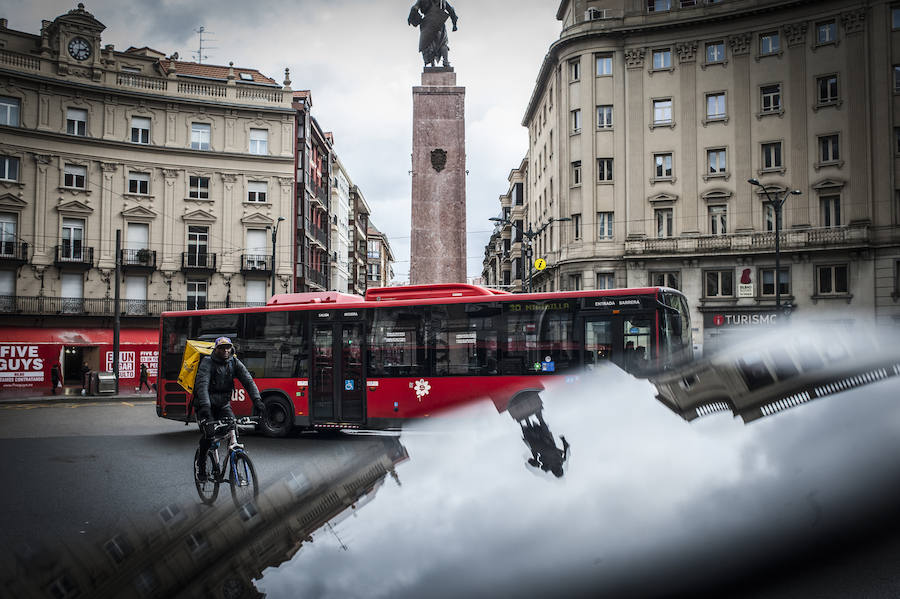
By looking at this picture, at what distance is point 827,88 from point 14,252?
4011 cm

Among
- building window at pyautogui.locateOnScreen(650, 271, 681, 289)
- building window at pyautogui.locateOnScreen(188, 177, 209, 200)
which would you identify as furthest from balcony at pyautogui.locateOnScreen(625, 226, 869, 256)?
building window at pyautogui.locateOnScreen(188, 177, 209, 200)

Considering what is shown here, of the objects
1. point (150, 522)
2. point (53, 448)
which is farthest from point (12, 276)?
point (150, 522)

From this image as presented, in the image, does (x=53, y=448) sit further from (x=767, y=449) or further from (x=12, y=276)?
(x=12, y=276)

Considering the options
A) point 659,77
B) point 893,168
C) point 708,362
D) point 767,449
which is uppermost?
point 659,77

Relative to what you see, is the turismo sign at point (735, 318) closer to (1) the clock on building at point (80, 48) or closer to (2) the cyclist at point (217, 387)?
(2) the cyclist at point (217, 387)

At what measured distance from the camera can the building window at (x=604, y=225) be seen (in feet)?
123

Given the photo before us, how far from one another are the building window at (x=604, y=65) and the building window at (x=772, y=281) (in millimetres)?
12819

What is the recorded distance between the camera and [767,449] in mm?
1707

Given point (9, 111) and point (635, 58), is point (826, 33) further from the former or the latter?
point (9, 111)

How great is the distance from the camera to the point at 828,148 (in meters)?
34.8

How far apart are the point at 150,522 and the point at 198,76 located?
4484cm

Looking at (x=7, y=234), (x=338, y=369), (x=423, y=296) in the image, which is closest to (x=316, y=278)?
(x=7, y=234)

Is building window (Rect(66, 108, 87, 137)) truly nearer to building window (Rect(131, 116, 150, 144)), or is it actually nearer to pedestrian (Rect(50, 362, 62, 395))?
building window (Rect(131, 116, 150, 144))

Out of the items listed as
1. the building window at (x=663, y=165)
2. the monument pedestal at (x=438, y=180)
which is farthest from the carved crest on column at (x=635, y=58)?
the monument pedestal at (x=438, y=180)
